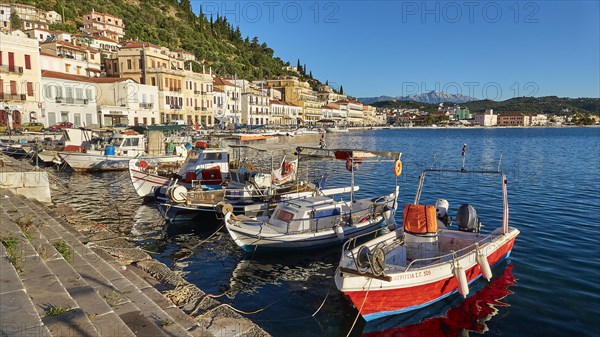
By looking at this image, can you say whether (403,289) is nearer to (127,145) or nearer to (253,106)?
(127,145)

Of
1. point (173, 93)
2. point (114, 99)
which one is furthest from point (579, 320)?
point (173, 93)

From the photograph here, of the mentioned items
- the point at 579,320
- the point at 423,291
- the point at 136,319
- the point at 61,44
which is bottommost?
the point at 579,320

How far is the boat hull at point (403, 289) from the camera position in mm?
9391

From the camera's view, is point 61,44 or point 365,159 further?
point 61,44

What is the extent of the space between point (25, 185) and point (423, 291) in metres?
17.7

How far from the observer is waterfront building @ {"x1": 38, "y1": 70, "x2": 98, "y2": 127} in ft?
167

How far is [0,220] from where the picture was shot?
11.1m

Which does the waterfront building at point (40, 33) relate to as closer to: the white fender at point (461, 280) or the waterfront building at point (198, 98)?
the waterfront building at point (198, 98)

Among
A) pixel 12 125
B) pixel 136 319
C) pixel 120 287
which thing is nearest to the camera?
pixel 136 319

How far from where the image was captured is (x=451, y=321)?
10.2 meters

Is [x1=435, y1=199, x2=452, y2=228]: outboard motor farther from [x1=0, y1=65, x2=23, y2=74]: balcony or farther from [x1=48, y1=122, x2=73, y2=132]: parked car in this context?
[x1=0, y1=65, x2=23, y2=74]: balcony

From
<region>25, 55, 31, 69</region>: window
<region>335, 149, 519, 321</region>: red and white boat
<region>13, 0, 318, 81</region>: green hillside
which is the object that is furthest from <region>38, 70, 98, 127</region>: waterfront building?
<region>335, 149, 519, 321</region>: red and white boat

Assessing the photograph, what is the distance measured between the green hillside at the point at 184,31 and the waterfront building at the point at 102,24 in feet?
8.52

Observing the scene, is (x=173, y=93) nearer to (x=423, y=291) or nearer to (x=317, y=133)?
(x=317, y=133)
